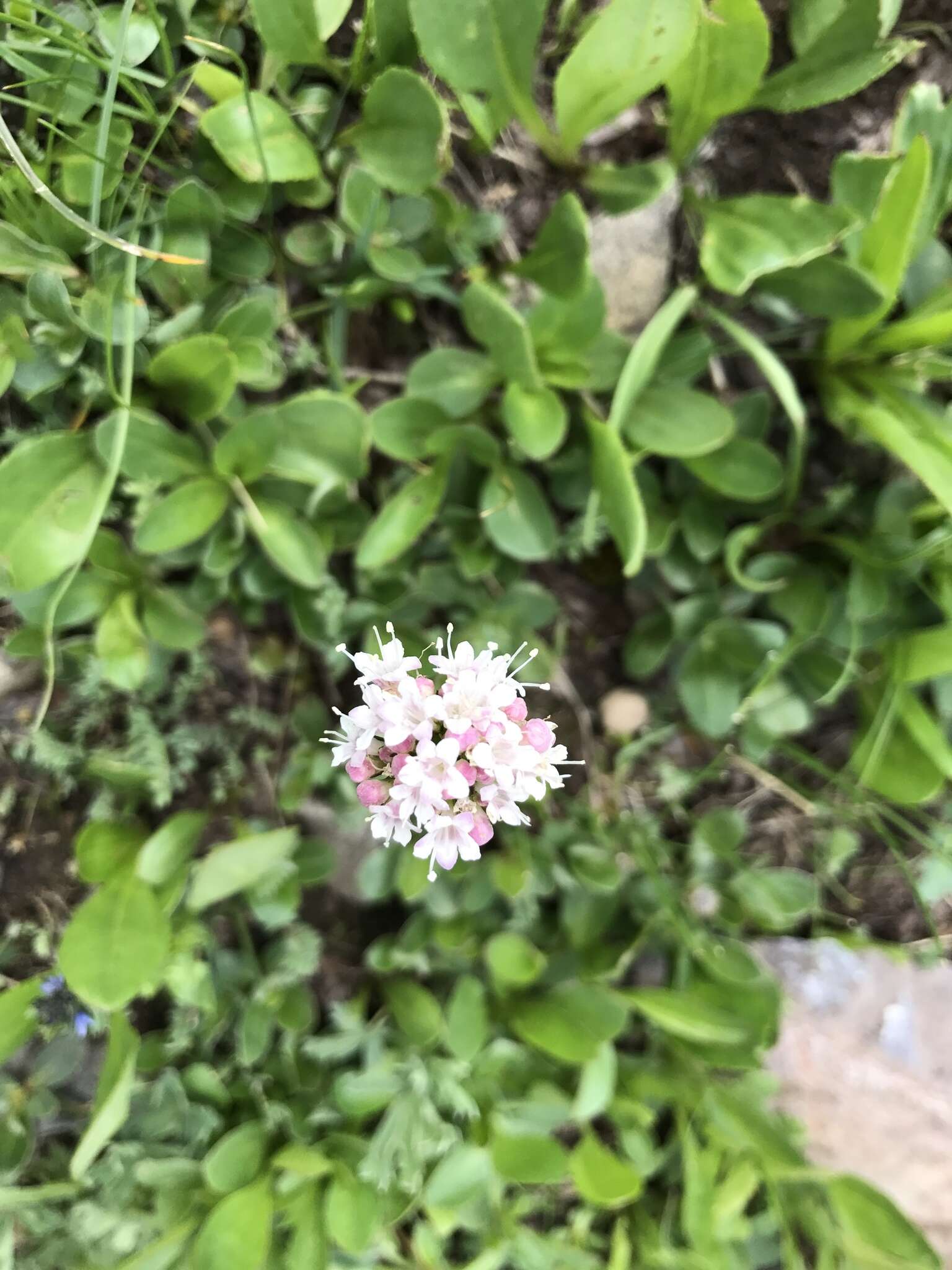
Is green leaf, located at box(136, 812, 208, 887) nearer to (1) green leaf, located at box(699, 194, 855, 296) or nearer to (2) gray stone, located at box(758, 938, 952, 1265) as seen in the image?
(1) green leaf, located at box(699, 194, 855, 296)

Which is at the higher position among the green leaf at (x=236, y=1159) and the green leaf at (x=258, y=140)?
the green leaf at (x=258, y=140)

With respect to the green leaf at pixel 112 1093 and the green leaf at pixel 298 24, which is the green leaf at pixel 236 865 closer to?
the green leaf at pixel 112 1093

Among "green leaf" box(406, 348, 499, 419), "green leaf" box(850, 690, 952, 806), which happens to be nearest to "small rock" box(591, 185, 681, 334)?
"green leaf" box(406, 348, 499, 419)

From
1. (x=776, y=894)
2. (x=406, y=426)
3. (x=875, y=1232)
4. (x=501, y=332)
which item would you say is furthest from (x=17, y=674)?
(x=875, y=1232)

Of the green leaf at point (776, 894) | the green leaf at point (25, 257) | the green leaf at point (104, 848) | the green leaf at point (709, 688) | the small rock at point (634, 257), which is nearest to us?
the green leaf at point (25, 257)

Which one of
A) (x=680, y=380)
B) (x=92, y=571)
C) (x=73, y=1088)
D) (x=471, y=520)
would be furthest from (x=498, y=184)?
(x=73, y=1088)

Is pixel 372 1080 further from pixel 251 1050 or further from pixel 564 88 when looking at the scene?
pixel 564 88

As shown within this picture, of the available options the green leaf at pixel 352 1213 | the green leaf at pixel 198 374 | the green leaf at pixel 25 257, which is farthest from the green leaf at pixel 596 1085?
the green leaf at pixel 25 257

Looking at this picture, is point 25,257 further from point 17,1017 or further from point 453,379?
point 17,1017
